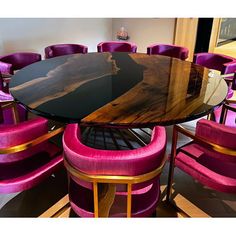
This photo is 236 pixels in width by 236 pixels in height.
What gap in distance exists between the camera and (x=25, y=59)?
3100mm

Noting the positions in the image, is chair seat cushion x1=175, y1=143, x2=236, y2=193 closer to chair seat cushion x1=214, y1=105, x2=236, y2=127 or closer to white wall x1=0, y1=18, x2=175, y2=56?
chair seat cushion x1=214, y1=105, x2=236, y2=127

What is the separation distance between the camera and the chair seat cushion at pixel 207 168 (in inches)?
56.5

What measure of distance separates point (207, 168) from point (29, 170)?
3.61 feet

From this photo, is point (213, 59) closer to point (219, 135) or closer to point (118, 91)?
point (118, 91)

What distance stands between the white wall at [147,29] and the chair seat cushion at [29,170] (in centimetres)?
395

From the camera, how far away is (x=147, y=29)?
5.11 meters

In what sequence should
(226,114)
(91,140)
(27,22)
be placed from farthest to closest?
(27,22) → (91,140) → (226,114)

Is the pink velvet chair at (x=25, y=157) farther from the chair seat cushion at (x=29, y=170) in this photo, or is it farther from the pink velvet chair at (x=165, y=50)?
the pink velvet chair at (x=165, y=50)

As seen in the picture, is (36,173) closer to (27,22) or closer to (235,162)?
(235,162)

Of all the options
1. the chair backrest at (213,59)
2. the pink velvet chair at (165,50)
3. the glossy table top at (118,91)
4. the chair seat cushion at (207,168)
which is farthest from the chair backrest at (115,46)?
the chair seat cushion at (207,168)

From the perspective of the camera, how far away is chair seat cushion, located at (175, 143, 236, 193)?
1.43 metres

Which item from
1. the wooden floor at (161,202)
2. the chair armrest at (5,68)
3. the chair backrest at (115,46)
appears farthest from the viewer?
the chair backrest at (115,46)

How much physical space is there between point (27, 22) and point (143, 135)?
2.59 meters
